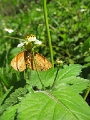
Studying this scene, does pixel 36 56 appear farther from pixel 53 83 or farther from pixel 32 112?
pixel 32 112

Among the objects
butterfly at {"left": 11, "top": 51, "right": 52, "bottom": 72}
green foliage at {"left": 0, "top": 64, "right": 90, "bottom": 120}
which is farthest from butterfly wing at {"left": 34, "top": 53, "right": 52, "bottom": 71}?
green foliage at {"left": 0, "top": 64, "right": 90, "bottom": 120}

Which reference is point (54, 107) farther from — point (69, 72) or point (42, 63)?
point (69, 72)

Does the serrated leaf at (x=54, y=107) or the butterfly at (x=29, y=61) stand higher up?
the butterfly at (x=29, y=61)

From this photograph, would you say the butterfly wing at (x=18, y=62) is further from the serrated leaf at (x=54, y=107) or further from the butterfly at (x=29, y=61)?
the serrated leaf at (x=54, y=107)

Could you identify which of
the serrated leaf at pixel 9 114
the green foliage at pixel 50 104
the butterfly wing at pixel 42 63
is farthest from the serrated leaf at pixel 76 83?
the serrated leaf at pixel 9 114

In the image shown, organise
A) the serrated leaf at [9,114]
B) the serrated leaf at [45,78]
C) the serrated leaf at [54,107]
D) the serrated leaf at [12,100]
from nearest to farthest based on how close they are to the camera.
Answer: the serrated leaf at [54,107]
the serrated leaf at [9,114]
the serrated leaf at [12,100]
the serrated leaf at [45,78]

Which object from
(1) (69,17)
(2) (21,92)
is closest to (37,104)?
(2) (21,92)
